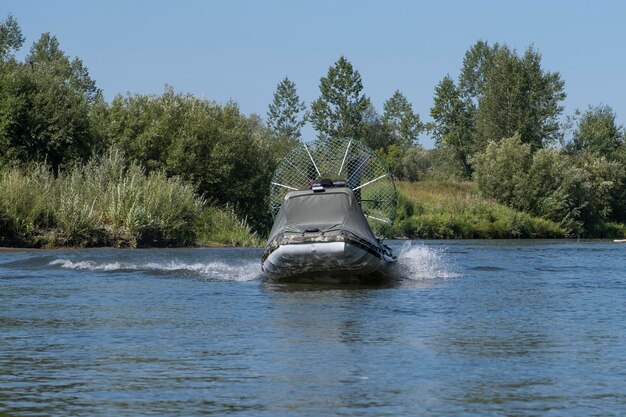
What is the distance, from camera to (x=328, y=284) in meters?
26.3

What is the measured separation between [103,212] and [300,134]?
91520mm

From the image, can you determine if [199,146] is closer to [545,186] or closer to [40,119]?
[40,119]

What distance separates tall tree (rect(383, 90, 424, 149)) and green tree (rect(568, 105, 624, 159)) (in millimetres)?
38951

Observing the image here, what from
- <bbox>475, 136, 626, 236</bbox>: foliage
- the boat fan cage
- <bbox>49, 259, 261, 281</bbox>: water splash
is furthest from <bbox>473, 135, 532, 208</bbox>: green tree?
<bbox>49, 259, 261, 281</bbox>: water splash

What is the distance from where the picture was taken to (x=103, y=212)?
1834 inches

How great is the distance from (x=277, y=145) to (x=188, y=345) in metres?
55.1

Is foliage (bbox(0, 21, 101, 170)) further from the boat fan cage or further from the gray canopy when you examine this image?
the gray canopy

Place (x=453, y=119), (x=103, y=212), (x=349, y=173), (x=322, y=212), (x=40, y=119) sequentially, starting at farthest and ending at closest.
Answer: (x=453, y=119), (x=40, y=119), (x=103, y=212), (x=349, y=173), (x=322, y=212)

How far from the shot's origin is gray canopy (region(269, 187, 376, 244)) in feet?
84.9

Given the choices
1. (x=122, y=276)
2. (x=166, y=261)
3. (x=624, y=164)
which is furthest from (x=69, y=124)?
(x=624, y=164)

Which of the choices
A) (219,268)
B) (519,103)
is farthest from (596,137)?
(219,268)

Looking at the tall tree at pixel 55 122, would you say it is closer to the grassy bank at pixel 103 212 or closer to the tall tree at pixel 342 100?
the grassy bank at pixel 103 212

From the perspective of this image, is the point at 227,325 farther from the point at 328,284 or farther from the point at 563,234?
the point at 563,234

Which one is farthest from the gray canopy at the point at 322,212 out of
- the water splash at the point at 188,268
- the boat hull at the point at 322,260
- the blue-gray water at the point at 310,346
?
the water splash at the point at 188,268
